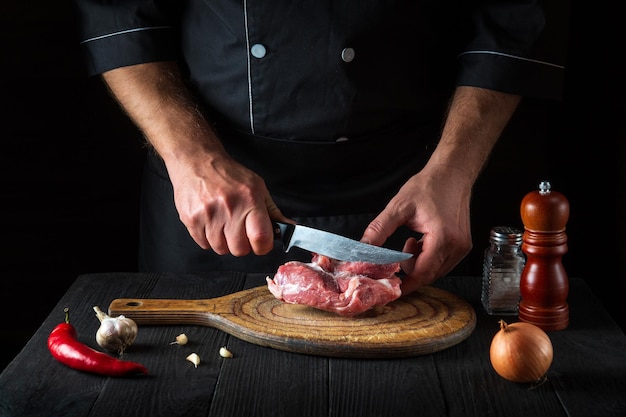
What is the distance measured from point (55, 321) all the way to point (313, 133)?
3.05 ft

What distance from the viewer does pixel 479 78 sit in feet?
8.01

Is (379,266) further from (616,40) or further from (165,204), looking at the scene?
(616,40)

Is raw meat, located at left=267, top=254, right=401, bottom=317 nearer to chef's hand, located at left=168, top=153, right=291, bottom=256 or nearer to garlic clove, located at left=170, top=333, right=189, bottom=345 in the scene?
chef's hand, located at left=168, top=153, right=291, bottom=256

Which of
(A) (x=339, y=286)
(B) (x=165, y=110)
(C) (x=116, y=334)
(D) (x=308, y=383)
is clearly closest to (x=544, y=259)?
(A) (x=339, y=286)

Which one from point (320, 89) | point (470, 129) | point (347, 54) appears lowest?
point (470, 129)

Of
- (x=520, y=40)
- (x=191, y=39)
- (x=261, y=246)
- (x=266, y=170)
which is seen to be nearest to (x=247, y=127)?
(x=266, y=170)

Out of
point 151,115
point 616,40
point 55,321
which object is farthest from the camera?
point 616,40

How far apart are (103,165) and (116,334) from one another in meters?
1.67

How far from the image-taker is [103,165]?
10.8ft

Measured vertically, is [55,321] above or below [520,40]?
below

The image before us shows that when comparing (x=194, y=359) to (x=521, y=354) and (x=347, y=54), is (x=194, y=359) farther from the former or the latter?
(x=347, y=54)

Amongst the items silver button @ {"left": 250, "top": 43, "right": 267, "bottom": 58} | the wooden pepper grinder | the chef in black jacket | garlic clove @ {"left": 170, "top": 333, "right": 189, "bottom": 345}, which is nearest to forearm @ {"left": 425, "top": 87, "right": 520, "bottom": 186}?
the chef in black jacket

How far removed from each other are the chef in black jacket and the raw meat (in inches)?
12.2

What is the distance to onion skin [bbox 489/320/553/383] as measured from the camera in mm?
1565
